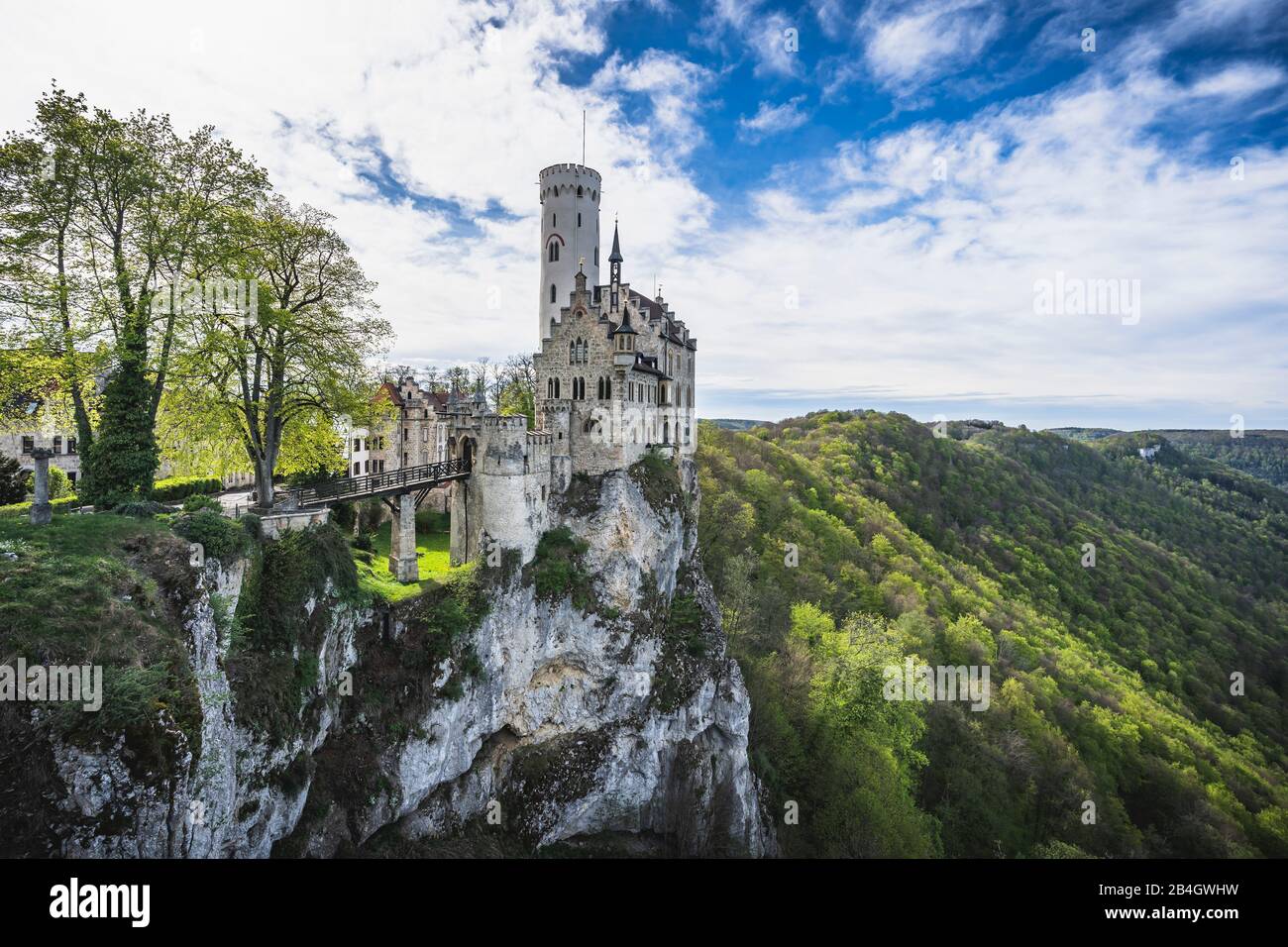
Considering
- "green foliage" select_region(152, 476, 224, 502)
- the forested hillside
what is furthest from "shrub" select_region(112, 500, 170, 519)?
the forested hillside

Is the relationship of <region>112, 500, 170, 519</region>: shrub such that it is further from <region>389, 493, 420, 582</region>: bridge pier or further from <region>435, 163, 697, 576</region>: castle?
<region>435, 163, 697, 576</region>: castle

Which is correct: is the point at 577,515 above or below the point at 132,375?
below

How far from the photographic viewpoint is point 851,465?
92062mm

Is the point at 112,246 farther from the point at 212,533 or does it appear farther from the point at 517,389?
the point at 517,389

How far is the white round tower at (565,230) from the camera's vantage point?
32531 millimetres

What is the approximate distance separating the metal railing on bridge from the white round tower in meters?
11.7

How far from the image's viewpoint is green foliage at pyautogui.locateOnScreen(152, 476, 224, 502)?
23403mm

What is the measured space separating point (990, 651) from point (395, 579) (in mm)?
52680

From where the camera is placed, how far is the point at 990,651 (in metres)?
52.1

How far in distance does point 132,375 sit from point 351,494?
23.4 ft

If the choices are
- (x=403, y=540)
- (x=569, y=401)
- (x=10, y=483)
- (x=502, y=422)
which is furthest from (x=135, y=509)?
(x=569, y=401)

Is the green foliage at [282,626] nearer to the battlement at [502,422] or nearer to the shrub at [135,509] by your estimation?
the shrub at [135,509]
